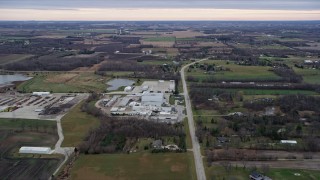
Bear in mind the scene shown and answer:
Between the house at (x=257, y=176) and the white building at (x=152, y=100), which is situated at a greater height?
the white building at (x=152, y=100)

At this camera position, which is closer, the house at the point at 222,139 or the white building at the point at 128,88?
the house at the point at 222,139

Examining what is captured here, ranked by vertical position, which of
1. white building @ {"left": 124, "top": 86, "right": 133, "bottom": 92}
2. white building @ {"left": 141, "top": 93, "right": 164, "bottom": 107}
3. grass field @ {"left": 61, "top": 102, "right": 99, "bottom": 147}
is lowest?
grass field @ {"left": 61, "top": 102, "right": 99, "bottom": 147}

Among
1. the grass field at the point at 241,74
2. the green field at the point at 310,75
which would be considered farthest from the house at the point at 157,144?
the green field at the point at 310,75

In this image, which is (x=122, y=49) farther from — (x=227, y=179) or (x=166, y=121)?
(x=227, y=179)

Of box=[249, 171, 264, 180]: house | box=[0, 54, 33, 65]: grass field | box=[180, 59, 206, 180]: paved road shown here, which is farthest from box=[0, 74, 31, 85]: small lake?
box=[249, 171, 264, 180]: house

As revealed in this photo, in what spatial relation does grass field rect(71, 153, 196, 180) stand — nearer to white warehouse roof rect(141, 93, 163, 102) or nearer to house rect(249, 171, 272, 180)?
house rect(249, 171, 272, 180)

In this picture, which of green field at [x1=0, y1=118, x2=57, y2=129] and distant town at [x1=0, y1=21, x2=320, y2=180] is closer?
distant town at [x1=0, y1=21, x2=320, y2=180]

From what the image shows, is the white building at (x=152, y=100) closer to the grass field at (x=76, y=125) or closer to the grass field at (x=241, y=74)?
the grass field at (x=76, y=125)
